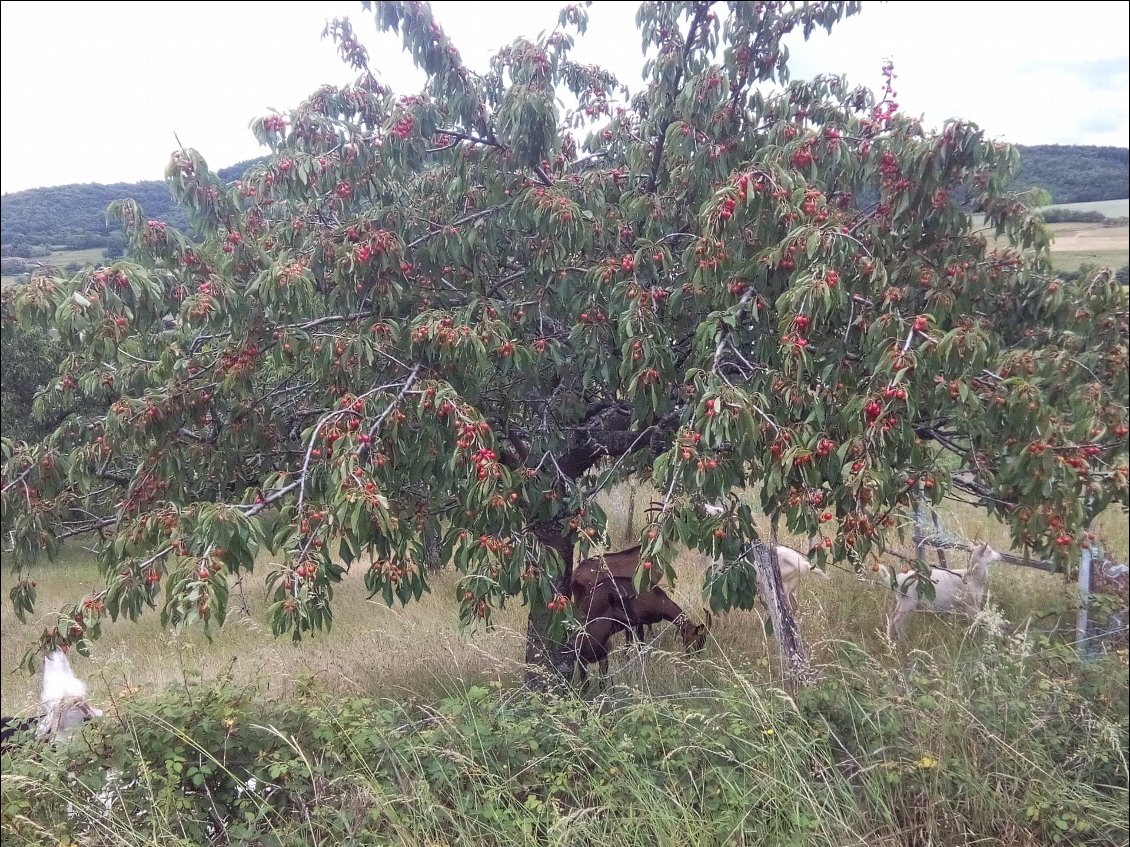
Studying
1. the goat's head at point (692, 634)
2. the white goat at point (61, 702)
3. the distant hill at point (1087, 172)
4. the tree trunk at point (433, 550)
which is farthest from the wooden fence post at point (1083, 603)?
the white goat at point (61, 702)

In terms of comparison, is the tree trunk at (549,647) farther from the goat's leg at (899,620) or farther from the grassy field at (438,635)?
the goat's leg at (899,620)

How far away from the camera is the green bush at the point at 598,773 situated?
2.45 metres

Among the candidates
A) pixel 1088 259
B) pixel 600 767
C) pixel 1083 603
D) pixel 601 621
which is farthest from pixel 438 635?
pixel 1088 259

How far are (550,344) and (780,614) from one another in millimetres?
2012

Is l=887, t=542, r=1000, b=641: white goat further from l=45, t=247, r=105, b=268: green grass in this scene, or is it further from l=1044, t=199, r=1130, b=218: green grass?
l=45, t=247, r=105, b=268: green grass

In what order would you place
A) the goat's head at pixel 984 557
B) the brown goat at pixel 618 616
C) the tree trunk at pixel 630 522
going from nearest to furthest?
the tree trunk at pixel 630 522, the brown goat at pixel 618 616, the goat's head at pixel 984 557

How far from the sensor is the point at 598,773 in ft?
8.79

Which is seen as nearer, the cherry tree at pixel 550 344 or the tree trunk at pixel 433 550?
the cherry tree at pixel 550 344

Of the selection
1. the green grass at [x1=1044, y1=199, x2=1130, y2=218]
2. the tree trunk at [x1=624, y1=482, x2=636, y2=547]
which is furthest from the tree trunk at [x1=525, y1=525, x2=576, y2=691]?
the green grass at [x1=1044, y1=199, x2=1130, y2=218]

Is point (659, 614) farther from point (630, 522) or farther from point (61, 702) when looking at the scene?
point (61, 702)

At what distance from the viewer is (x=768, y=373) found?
2.61m

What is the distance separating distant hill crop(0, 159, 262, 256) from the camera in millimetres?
3402

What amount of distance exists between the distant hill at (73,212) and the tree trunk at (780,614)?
3.30m

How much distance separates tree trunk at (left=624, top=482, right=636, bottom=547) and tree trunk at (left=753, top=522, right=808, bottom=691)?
0.64m
